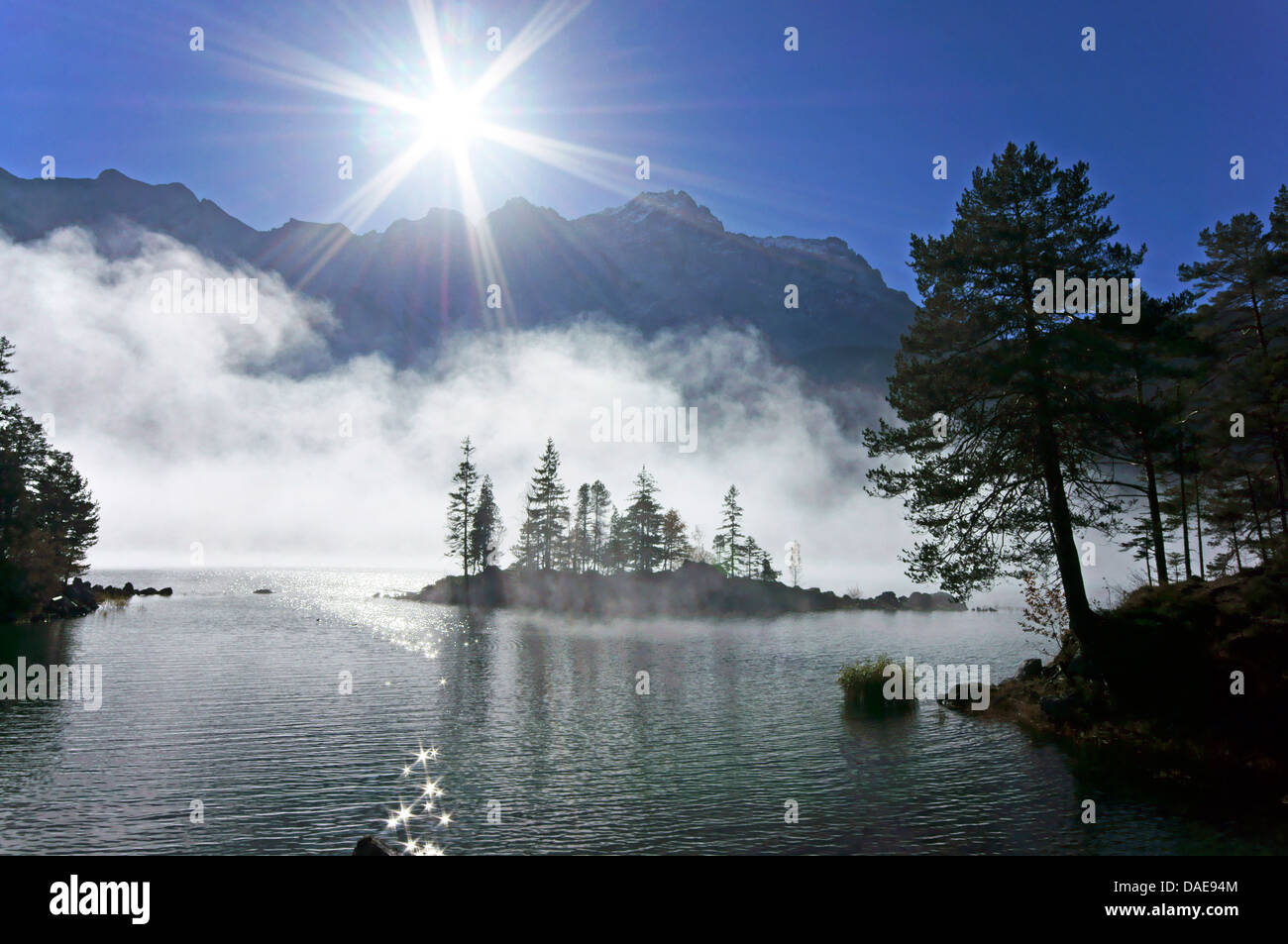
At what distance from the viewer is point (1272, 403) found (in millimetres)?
26781

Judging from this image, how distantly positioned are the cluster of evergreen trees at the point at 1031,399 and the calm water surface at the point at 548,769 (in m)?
8.00

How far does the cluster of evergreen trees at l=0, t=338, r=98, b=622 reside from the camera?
61.3 meters

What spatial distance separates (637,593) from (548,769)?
8197cm

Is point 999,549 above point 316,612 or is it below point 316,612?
above

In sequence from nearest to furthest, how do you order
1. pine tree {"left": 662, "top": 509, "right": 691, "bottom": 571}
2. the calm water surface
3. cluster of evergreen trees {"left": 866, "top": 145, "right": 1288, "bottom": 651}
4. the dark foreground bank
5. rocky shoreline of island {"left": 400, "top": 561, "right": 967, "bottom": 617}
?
the calm water surface < the dark foreground bank < cluster of evergreen trees {"left": 866, "top": 145, "right": 1288, "bottom": 651} < rocky shoreline of island {"left": 400, "top": 561, "right": 967, "bottom": 617} < pine tree {"left": 662, "top": 509, "right": 691, "bottom": 571}

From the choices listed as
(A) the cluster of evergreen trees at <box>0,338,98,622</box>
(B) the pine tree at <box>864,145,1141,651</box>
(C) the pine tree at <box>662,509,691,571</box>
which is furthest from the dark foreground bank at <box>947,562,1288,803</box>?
(C) the pine tree at <box>662,509,691,571</box>

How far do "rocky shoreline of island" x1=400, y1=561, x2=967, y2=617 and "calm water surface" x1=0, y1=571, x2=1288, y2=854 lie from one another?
56946mm

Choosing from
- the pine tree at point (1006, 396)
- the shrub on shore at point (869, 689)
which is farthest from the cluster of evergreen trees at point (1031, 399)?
the shrub on shore at point (869, 689)

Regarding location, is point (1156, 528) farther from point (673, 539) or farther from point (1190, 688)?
point (673, 539)

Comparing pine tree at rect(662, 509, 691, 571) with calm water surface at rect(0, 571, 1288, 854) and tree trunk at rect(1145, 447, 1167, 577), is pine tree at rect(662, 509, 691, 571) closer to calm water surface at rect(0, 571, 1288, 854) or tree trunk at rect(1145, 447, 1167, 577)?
calm water surface at rect(0, 571, 1288, 854)

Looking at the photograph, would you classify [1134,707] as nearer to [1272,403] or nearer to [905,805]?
[905,805]

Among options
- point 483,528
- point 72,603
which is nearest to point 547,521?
point 483,528
